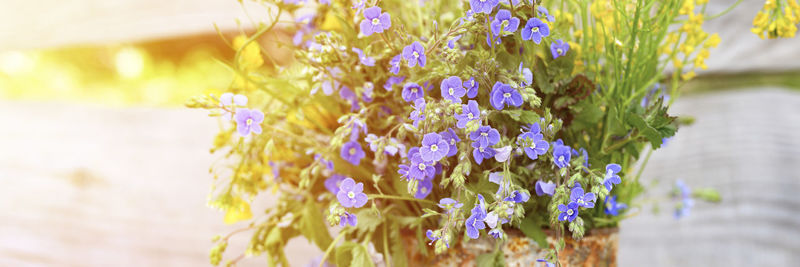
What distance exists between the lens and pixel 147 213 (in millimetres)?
1248

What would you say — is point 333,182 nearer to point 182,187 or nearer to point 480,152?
point 480,152

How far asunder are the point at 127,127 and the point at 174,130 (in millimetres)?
147

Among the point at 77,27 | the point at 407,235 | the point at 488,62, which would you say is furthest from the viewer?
the point at 77,27

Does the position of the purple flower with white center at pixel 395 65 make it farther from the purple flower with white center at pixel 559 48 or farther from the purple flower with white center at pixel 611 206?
the purple flower with white center at pixel 611 206

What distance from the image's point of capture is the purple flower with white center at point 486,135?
0.43 m

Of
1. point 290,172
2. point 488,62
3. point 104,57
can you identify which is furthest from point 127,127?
point 488,62

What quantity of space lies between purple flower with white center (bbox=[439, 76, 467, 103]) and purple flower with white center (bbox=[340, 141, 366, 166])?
123 millimetres

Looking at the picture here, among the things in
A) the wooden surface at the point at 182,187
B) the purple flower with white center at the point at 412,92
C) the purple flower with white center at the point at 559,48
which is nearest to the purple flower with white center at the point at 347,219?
the purple flower with white center at the point at 412,92

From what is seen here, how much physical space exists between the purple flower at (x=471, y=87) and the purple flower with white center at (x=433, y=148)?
0.15 feet

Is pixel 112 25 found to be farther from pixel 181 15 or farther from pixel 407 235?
pixel 407 235

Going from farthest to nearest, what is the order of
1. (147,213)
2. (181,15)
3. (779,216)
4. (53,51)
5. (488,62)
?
(53,51)
(181,15)
(147,213)
(779,216)
(488,62)

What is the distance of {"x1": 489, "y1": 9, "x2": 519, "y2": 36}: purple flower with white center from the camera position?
43 cm

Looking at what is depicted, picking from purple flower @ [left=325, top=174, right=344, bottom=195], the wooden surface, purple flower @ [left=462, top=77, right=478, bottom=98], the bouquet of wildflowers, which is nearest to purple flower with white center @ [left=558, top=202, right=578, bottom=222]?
the bouquet of wildflowers

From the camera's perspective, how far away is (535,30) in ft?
1.39
